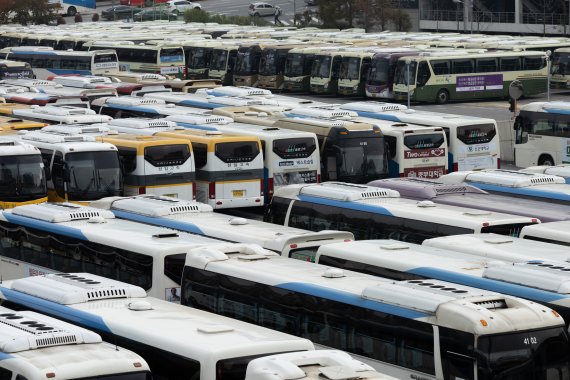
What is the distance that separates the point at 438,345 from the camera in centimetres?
1431

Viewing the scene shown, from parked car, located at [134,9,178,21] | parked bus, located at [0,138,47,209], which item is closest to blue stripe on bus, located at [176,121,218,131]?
parked bus, located at [0,138,47,209]

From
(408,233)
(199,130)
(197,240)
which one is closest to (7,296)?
(197,240)

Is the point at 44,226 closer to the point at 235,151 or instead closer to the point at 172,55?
the point at 235,151

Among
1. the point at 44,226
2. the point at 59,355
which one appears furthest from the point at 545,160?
the point at 59,355

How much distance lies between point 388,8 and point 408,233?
246 feet

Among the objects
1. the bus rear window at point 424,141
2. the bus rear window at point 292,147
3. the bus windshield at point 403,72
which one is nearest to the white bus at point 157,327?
the bus rear window at point 292,147

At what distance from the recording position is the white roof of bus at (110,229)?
19.1 meters

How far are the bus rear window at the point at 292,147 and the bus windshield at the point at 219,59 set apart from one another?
3661 centimetres

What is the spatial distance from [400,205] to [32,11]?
Answer: 89.6 m

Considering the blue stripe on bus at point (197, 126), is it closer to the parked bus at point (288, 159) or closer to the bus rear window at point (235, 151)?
the parked bus at point (288, 159)

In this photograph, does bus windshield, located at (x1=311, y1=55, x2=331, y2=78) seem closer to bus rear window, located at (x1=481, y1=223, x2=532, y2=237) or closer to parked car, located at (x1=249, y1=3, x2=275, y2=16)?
bus rear window, located at (x1=481, y1=223, x2=532, y2=237)

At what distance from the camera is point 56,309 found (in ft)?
50.7

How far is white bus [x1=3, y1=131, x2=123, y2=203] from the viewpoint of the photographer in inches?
1099

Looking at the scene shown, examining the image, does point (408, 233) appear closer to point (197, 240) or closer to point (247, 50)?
point (197, 240)
